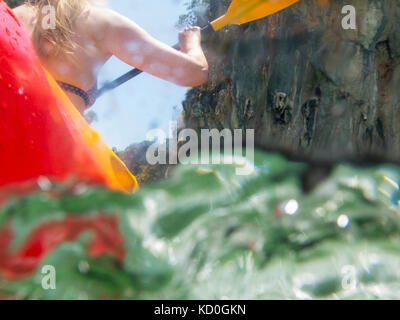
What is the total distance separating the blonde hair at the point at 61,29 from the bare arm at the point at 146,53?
5cm

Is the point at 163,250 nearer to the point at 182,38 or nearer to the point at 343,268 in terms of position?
the point at 343,268

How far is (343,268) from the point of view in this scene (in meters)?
0.28

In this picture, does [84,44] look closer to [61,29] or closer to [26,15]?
[61,29]

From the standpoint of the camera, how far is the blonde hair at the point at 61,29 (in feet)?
2.52

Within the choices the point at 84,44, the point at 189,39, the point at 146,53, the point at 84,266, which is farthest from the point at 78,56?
the point at 84,266

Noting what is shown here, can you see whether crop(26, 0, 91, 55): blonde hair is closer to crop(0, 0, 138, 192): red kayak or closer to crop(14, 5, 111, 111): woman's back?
crop(14, 5, 111, 111): woman's back

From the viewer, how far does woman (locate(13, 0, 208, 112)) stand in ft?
2.52

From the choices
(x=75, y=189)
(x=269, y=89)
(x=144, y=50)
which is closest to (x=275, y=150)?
(x=75, y=189)

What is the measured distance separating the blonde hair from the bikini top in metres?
0.07

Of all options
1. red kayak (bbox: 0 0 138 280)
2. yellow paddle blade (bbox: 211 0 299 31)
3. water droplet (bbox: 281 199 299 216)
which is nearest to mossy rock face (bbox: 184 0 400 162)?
yellow paddle blade (bbox: 211 0 299 31)

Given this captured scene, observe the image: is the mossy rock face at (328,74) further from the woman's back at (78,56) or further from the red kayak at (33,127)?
the red kayak at (33,127)

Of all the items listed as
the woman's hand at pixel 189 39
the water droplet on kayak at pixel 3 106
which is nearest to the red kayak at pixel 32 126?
the water droplet on kayak at pixel 3 106

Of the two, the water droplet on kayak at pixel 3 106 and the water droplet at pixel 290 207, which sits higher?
the water droplet on kayak at pixel 3 106
